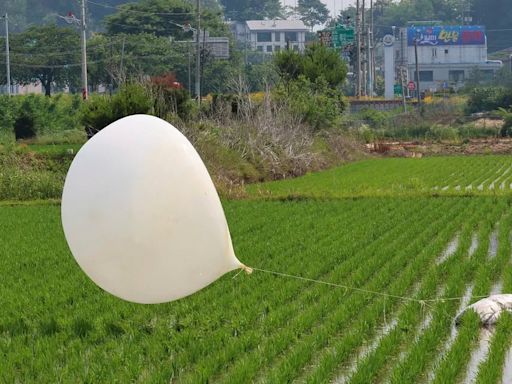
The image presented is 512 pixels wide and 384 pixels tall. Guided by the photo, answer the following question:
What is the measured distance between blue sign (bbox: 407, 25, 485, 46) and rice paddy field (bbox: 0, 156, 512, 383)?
8475 cm

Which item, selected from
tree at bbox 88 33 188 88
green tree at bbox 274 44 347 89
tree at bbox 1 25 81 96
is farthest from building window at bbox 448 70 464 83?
green tree at bbox 274 44 347 89

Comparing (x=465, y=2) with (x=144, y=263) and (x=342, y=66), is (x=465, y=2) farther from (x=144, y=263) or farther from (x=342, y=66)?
(x=144, y=263)

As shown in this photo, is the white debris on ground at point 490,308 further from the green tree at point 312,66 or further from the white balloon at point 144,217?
the green tree at point 312,66

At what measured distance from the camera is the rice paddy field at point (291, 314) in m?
7.15

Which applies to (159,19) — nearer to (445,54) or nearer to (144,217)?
(445,54)

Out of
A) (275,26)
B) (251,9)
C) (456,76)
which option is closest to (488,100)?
(456,76)

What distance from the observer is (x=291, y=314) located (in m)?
9.09

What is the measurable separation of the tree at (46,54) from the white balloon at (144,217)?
2600 inches

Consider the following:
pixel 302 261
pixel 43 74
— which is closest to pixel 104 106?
pixel 302 261

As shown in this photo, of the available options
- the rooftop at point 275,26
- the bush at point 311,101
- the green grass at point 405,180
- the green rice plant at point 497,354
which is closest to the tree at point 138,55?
the bush at point 311,101

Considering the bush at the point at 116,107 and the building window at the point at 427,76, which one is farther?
the building window at the point at 427,76

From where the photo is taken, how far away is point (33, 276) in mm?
11422

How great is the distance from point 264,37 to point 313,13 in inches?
790

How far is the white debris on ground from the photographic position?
859 cm
